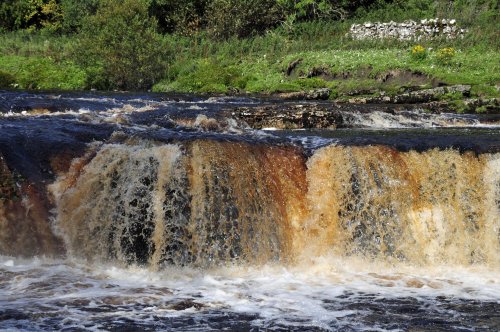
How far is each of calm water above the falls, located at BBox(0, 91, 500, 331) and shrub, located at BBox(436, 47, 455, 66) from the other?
50.3ft

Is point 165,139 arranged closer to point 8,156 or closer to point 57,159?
point 57,159

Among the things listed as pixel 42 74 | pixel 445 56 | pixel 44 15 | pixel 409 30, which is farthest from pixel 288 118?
pixel 44 15

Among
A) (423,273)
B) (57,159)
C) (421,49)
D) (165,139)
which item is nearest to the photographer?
(423,273)

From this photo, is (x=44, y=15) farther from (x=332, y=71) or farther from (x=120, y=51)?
(x=332, y=71)

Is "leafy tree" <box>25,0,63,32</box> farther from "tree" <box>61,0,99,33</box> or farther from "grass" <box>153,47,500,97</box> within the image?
"grass" <box>153,47,500,97</box>

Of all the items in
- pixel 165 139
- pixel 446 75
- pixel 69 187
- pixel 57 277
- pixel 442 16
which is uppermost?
pixel 442 16

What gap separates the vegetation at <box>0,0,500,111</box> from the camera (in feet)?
89.2

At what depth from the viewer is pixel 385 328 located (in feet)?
24.0

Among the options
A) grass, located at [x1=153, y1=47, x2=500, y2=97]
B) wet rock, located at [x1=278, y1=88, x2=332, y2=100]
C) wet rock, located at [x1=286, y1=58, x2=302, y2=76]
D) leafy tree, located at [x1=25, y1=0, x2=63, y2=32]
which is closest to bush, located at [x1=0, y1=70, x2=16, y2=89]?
grass, located at [x1=153, y1=47, x2=500, y2=97]

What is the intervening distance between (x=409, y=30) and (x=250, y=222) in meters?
26.4

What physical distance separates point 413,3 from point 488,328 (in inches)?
1382

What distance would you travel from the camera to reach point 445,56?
2739cm

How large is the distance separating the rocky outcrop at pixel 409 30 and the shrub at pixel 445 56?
5.31 m

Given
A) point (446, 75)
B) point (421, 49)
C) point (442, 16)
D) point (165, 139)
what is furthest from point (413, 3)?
point (165, 139)
